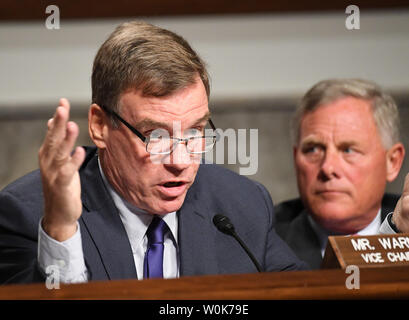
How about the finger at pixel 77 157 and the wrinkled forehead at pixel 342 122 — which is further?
the wrinkled forehead at pixel 342 122

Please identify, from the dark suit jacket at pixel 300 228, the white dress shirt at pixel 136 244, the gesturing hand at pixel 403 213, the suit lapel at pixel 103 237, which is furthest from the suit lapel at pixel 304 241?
the suit lapel at pixel 103 237

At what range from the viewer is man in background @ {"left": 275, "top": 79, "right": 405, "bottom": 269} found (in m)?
2.27

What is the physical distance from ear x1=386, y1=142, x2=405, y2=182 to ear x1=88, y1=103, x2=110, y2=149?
3.55ft

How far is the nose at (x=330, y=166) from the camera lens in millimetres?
2254

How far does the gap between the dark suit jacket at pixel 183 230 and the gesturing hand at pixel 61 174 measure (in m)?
0.18

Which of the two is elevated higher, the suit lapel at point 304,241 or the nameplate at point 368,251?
the nameplate at point 368,251

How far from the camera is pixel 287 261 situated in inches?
81.0

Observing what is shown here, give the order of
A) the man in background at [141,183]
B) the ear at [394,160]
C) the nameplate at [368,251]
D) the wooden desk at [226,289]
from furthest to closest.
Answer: the ear at [394,160] → the man in background at [141,183] → the nameplate at [368,251] → the wooden desk at [226,289]

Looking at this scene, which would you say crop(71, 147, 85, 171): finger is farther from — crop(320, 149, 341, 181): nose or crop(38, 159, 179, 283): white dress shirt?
crop(320, 149, 341, 181): nose

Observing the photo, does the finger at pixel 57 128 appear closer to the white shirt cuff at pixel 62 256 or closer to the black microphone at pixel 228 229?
the white shirt cuff at pixel 62 256

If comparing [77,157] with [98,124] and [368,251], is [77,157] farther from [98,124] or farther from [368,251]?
[368,251]

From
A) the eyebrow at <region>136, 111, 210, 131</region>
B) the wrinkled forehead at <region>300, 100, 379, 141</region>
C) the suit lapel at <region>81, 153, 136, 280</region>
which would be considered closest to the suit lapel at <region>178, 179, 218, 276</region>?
the suit lapel at <region>81, 153, 136, 280</region>

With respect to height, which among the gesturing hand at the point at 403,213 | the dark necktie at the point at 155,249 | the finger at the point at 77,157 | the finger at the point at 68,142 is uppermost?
the finger at the point at 68,142

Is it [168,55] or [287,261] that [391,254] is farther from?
[168,55]
